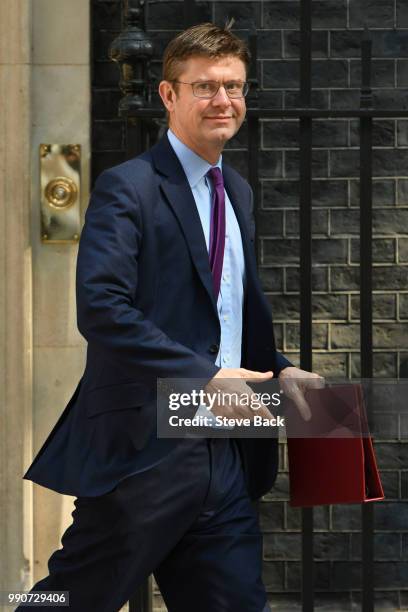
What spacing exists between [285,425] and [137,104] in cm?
106

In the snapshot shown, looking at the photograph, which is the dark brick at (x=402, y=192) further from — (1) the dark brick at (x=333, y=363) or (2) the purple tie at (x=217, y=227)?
(2) the purple tie at (x=217, y=227)

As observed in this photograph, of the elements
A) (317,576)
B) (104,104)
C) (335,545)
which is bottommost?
(317,576)

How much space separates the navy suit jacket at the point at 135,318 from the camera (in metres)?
3.27

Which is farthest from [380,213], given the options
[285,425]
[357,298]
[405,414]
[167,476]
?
[167,476]

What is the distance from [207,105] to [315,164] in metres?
1.81

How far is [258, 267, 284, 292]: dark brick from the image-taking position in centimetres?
525

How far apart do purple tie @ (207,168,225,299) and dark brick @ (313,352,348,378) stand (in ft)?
5.88

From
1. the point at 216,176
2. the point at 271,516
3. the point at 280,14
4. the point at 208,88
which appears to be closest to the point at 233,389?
the point at 216,176

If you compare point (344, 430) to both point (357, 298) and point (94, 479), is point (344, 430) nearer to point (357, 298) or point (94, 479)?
point (94, 479)

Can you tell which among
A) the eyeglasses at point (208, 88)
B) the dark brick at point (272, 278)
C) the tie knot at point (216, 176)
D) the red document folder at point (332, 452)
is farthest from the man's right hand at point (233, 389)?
the dark brick at point (272, 278)

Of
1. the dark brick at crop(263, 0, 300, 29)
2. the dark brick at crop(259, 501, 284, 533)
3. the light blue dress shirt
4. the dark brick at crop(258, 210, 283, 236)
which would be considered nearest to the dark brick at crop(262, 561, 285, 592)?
the dark brick at crop(259, 501, 284, 533)

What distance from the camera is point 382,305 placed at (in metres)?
5.26

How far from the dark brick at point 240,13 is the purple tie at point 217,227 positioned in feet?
5.70

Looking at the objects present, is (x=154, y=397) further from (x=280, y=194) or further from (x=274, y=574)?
(x=274, y=574)
